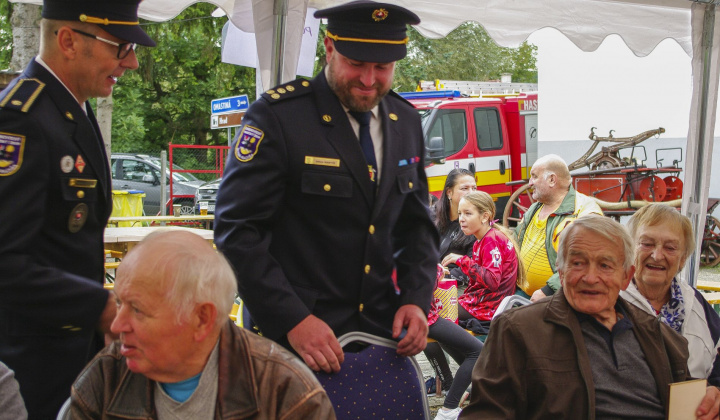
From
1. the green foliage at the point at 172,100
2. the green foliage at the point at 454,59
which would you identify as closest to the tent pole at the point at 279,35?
the green foliage at the point at 172,100

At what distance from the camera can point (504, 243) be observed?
4.63 metres

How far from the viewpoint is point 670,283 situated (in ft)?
10.0

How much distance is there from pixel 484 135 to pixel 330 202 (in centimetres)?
1033

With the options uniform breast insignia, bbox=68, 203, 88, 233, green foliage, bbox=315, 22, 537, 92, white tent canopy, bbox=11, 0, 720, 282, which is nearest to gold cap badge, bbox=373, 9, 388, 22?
uniform breast insignia, bbox=68, 203, 88, 233

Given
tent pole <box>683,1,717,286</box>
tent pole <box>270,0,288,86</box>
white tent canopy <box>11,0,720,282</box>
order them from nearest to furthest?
1. tent pole <box>270,0,288,86</box>
2. white tent canopy <box>11,0,720,282</box>
3. tent pole <box>683,1,717,286</box>

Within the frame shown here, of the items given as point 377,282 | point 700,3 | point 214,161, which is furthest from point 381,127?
point 214,161

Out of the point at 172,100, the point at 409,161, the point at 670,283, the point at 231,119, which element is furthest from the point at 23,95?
the point at 172,100

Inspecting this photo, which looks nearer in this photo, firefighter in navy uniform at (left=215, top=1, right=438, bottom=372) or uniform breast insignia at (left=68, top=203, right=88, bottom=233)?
uniform breast insignia at (left=68, top=203, right=88, bottom=233)

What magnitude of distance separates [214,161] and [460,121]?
7414 millimetres

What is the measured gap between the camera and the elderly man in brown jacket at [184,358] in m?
1.54

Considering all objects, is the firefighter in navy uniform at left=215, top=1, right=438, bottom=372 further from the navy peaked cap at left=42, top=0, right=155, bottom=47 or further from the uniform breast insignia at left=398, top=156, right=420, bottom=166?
the navy peaked cap at left=42, top=0, right=155, bottom=47

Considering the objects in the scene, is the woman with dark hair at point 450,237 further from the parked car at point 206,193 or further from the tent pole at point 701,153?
the parked car at point 206,193

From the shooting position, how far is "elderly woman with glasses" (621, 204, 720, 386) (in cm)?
295

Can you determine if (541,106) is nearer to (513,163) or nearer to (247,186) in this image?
(513,163)
